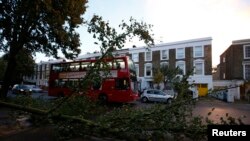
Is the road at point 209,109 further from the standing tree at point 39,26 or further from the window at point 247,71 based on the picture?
the window at point 247,71

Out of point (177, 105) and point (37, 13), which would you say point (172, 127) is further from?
point (37, 13)

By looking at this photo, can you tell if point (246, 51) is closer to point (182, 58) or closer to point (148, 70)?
point (182, 58)

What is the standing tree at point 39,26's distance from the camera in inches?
690

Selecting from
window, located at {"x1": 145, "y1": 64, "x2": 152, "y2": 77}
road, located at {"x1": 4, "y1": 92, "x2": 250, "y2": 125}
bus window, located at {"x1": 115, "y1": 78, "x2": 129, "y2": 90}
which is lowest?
road, located at {"x1": 4, "y1": 92, "x2": 250, "y2": 125}

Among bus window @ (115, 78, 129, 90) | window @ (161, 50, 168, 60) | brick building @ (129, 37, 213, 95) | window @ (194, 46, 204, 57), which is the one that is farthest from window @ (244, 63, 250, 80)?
bus window @ (115, 78, 129, 90)

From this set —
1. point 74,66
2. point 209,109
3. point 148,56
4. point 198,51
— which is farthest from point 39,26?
point 148,56

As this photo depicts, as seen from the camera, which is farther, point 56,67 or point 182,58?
point 182,58

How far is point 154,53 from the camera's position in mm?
47875

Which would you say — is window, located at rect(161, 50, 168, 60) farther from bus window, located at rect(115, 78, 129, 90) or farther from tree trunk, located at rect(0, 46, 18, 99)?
tree trunk, located at rect(0, 46, 18, 99)

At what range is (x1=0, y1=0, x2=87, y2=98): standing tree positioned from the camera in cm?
1753

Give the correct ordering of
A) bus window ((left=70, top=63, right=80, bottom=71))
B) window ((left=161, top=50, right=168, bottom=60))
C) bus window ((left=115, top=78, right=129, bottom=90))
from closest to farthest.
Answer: bus window ((left=115, top=78, right=129, bottom=90)) → bus window ((left=70, top=63, right=80, bottom=71)) → window ((left=161, top=50, right=168, bottom=60))

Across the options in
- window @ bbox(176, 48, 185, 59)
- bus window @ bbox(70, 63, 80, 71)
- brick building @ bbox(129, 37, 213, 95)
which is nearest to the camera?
bus window @ bbox(70, 63, 80, 71)

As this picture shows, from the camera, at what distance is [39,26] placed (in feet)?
65.7

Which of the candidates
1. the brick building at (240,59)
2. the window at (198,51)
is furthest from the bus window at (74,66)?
the brick building at (240,59)
